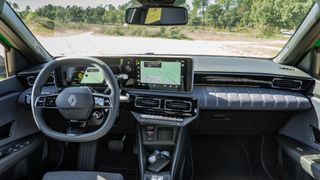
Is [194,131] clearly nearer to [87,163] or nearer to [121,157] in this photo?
[121,157]

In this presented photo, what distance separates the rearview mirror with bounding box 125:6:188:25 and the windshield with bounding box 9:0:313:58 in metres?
0.27

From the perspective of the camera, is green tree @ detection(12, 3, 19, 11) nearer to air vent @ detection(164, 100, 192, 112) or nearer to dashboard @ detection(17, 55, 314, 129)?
dashboard @ detection(17, 55, 314, 129)

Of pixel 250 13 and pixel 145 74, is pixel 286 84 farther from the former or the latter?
pixel 145 74

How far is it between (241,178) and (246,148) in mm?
396

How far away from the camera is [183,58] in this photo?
2.97m

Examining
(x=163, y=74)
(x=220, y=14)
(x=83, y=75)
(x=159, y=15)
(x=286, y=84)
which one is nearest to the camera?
(x=159, y=15)

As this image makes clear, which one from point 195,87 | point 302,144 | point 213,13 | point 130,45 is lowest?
point 302,144

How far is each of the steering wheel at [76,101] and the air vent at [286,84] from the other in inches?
60.9

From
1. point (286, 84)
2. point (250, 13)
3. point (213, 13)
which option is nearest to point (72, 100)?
point (213, 13)

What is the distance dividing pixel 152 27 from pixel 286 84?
129cm

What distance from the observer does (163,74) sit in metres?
3.07

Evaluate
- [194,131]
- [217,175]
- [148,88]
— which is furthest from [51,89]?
[217,175]

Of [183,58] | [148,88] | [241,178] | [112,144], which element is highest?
[183,58]

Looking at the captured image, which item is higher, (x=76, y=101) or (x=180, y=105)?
(x=76, y=101)
